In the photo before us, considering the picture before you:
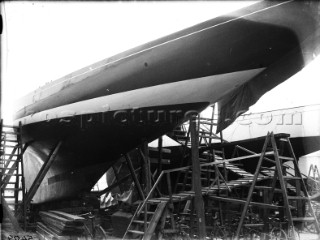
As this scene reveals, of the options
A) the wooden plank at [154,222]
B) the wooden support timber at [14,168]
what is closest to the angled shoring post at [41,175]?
the wooden support timber at [14,168]

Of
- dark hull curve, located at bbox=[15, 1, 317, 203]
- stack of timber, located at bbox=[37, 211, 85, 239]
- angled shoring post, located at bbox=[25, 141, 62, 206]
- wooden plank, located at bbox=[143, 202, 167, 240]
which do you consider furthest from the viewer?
angled shoring post, located at bbox=[25, 141, 62, 206]

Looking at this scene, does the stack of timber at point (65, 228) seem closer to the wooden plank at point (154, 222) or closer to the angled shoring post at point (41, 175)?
the angled shoring post at point (41, 175)

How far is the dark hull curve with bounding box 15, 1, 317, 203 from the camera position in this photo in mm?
4616

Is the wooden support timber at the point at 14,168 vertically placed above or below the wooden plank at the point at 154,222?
above

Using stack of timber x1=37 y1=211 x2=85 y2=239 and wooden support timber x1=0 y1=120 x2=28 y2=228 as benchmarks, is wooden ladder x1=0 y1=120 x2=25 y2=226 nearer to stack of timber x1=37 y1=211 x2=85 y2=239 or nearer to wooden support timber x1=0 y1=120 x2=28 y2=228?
wooden support timber x1=0 y1=120 x2=28 y2=228

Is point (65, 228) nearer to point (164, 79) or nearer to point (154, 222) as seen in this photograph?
point (154, 222)

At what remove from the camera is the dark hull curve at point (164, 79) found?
15.1 feet

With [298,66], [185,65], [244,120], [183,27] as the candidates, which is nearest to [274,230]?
[298,66]

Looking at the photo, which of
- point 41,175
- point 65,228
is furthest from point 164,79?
point 41,175

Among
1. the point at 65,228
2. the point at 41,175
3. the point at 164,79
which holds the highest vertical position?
the point at 164,79

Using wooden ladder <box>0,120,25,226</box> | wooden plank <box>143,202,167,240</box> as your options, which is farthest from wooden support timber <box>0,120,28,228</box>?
wooden plank <box>143,202,167,240</box>

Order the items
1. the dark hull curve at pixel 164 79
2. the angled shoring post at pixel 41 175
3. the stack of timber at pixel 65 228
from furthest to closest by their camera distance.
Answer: the angled shoring post at pixel 41 175, the stack of timber at pixel 65 228, the dark hull curve at pixel 164 79

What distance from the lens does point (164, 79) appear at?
18.0 feet

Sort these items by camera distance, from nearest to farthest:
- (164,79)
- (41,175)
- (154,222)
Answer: (164,79) → (154,222) → (41,175)
